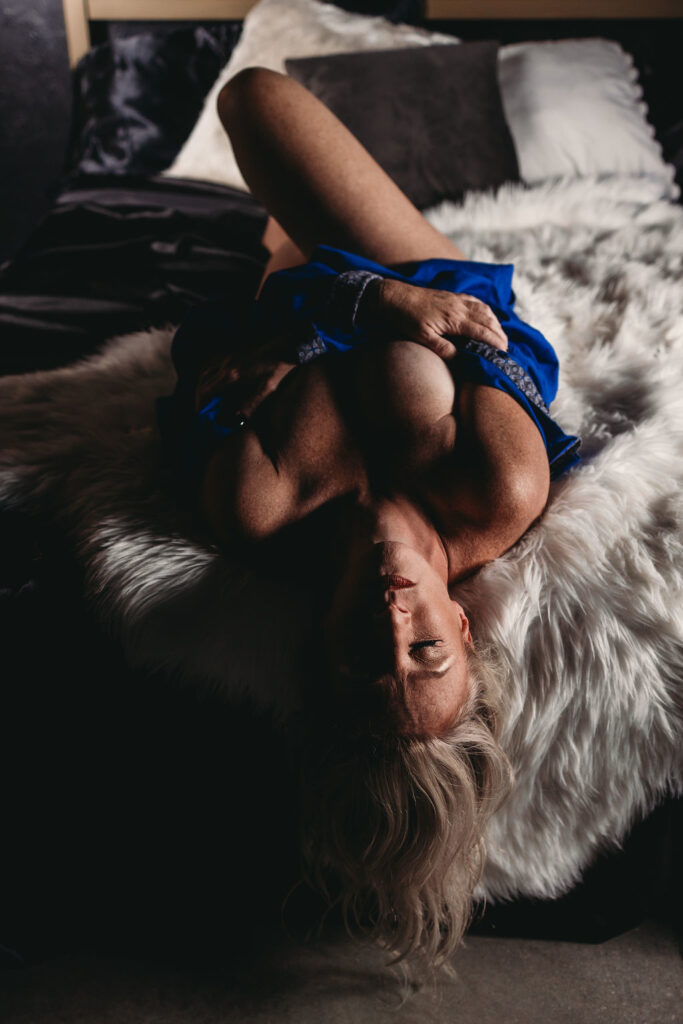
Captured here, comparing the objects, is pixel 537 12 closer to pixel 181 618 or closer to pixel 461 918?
pixel 181 618

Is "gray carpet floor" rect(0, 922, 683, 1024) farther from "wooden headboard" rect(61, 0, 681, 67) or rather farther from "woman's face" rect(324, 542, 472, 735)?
"wooden headboard" rect(61, 0, 681, 67)

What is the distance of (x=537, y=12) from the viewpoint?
104 inches

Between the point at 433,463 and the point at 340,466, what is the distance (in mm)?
133

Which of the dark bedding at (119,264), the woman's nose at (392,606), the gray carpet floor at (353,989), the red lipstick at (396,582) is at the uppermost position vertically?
the dark bedding at (119,264)

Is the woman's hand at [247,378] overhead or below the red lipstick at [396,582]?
overhead

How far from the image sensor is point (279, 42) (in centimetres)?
227

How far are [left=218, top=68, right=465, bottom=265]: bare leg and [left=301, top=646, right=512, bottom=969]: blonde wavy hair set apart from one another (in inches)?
31.2

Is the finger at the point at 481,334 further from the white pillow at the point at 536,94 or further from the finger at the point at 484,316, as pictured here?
the white pillow at the point at 536,94

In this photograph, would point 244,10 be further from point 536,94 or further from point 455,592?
point 455,592

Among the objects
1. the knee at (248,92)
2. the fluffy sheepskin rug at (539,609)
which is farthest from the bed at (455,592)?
the knee at (248,92)

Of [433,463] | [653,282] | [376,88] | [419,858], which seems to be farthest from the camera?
[376,88]

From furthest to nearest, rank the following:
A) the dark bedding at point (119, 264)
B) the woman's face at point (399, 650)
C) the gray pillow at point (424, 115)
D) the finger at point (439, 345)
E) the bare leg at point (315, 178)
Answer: the gray pillow at point (424, 115), the dark bedding at point (119, 264), the bare leg at point (315, 178), the finger at point (439, 345), the woman's face at point (399, 650)

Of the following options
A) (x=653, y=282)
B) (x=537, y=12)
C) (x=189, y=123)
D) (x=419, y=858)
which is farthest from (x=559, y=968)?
(x=537, y=12)

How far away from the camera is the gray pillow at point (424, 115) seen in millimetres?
1942
